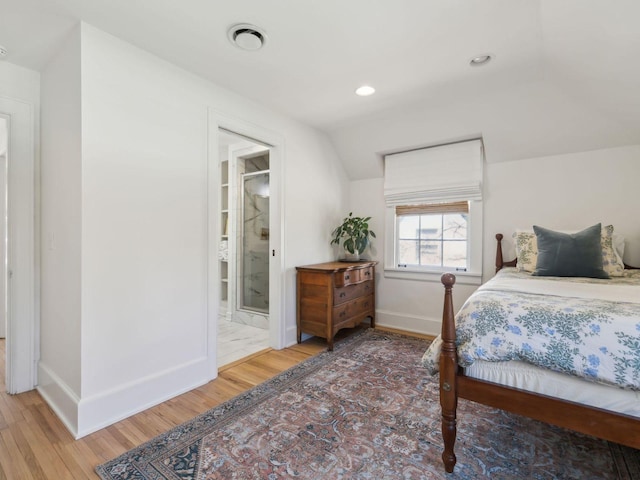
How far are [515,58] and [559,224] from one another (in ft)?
5.34

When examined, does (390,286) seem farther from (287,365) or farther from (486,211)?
(287,365)

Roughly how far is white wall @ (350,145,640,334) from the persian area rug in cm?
146

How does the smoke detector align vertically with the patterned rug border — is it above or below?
above

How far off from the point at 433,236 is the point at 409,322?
3.48ft

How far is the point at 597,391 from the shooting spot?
122 cm

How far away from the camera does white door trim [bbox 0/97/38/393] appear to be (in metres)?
2.18

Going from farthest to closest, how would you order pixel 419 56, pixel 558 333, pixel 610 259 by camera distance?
pixel 610 259, pixel 419 56, pixel 558 333

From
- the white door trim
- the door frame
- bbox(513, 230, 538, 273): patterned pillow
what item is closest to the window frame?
bbox(513, 230, 538, 273): patterned pillow

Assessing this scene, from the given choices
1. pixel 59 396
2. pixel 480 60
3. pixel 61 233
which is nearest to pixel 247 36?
pixel 480 60

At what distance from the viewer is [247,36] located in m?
1.89

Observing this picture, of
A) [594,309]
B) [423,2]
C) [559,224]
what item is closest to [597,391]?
[594,309]

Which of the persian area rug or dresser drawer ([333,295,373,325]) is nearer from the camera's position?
the persian area rug

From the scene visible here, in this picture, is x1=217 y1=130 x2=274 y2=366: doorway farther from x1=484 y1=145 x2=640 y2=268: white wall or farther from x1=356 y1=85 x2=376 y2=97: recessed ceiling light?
x1=484 y1=145 x2=640 y2=268: white wall

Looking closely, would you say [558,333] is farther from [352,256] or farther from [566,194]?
[352,256]
